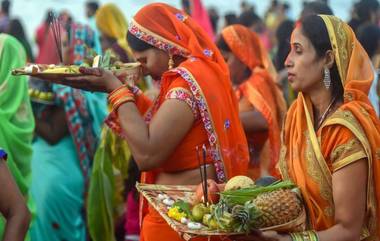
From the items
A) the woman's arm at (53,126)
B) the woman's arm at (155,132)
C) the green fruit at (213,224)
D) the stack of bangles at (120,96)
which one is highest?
the stack of bangles at (120,96)

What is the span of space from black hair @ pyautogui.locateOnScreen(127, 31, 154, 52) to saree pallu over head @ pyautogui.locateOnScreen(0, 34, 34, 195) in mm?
817

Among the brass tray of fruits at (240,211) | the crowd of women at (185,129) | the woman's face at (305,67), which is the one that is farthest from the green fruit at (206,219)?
the woman's face at (305,67)

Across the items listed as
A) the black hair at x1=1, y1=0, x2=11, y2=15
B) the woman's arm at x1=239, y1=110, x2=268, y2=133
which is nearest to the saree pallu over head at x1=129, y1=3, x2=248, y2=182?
the woman's arm at x1=239, y1=110, x2=268, y2=133

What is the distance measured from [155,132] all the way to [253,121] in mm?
2096

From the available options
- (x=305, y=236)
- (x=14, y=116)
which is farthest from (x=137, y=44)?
(x=305, y=236)

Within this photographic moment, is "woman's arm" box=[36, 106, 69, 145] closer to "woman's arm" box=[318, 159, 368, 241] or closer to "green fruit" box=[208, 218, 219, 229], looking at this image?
"green fruit" box=[208, 218, 219, 229]

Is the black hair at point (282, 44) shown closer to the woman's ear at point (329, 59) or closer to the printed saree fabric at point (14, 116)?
the printed saree fabric at point (14, 116)

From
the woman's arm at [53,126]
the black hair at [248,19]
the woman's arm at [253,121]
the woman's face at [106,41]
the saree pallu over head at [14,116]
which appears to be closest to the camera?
the saree pallu over head at [14,116]

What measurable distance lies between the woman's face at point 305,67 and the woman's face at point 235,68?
2.84m

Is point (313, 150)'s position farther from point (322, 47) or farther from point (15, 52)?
point (15, 52)

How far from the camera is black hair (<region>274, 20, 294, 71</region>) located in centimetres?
866

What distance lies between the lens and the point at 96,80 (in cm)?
420

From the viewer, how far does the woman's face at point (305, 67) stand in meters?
3.59

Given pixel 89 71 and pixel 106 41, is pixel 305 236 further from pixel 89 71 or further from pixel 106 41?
pixel 106 41
